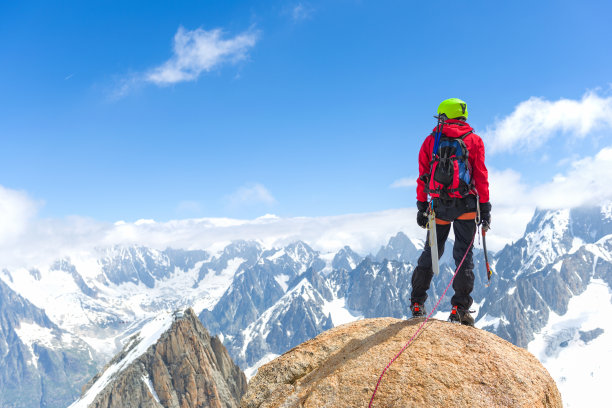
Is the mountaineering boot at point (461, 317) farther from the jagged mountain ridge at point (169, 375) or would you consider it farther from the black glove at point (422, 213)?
the jagged mountain ridge at point (169, 375)

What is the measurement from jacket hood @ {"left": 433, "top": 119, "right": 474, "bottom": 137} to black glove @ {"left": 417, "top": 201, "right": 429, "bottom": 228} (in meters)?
1.95

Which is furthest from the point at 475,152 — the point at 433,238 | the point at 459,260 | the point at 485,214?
the point at 459,260

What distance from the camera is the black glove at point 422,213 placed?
11.3 metres

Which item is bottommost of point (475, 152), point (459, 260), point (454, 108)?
point (459, 260)

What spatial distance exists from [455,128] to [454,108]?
0.63 meters

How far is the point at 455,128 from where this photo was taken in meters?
10.5

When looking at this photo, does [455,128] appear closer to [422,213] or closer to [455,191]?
[455,191]

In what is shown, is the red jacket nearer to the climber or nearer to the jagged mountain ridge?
the climber

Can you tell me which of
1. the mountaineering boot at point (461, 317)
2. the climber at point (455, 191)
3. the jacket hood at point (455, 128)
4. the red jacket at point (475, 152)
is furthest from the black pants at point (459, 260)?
the jacket hood at point (455, 128)

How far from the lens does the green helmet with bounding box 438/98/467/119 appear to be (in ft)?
35.3

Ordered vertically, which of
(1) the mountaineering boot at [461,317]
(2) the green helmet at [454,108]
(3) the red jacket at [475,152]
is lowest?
(1) the mountaineering boot at [461,317]

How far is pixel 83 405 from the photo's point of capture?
127938 mm

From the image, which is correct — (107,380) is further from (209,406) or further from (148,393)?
(209,406)

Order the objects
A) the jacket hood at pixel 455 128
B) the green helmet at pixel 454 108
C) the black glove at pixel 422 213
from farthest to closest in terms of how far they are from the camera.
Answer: the black glove at pixel 422 213 → the green helmet at pixel 454 108 → the jacket hood at pixel 455 128
